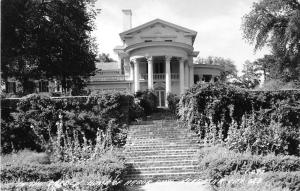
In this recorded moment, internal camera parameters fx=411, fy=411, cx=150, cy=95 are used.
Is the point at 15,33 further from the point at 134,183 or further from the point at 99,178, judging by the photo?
the point at 99,178

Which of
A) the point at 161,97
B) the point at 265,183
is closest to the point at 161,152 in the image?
the point at 265,183

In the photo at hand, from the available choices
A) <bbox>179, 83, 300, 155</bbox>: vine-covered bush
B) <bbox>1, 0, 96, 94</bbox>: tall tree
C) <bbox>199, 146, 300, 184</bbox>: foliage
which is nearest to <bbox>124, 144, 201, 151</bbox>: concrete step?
<bbox>179, 83, 300, 155</bbox>: vine-covered bush

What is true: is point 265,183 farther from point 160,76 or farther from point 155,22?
point 155,22

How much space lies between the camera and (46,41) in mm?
31188

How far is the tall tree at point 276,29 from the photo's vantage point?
3372cm

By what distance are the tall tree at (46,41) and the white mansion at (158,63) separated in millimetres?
5444

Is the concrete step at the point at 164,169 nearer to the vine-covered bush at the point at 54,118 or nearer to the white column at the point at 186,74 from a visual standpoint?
the vine-covered bush at the point at 54,118

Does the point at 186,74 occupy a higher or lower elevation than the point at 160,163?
higher

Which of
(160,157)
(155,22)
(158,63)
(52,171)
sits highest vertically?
(155,22)

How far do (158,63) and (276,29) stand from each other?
1142 cm

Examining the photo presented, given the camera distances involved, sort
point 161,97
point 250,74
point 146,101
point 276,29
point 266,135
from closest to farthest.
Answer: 1. point 266,135
2. point 146,101
3. point 276,29
4. point 161,97
5. point 250,74

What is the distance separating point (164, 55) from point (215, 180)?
1031 inches

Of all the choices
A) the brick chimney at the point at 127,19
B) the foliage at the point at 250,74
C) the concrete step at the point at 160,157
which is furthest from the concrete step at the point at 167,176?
the foliage at the point at 250,74

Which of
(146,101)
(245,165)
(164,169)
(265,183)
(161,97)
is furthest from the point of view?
(161,97)
